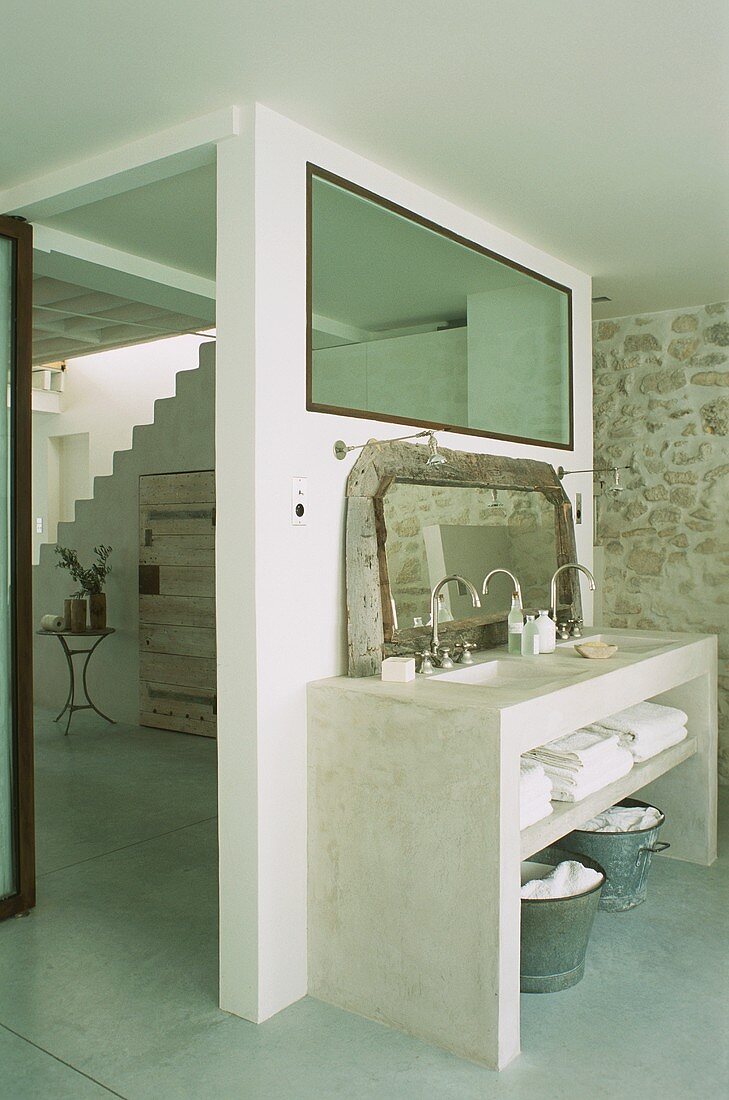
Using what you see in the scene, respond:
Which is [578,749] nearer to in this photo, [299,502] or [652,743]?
[652,743]

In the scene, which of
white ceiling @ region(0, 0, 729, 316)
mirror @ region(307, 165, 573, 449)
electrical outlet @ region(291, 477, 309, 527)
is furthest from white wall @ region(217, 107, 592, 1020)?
white ceiling @ region(0, 0, 729, 316)

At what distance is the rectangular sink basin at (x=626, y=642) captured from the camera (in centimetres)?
390

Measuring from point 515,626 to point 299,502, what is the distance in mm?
1223

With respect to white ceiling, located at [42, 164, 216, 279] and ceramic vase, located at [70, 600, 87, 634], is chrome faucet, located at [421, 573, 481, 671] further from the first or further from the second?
ceramic vase, located at [70, 600, 87, 634]

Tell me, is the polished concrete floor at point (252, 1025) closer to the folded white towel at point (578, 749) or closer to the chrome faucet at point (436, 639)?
the folded white towel at point (578, 749)

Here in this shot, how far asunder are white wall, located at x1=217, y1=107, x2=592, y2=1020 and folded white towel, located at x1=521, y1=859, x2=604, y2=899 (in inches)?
28.3

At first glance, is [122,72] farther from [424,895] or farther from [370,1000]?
[370,1000]

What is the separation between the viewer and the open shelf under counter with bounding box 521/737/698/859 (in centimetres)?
271

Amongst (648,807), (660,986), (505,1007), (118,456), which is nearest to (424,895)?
(505,1007)

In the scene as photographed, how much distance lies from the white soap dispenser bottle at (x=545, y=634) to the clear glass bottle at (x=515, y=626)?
0.26 feet

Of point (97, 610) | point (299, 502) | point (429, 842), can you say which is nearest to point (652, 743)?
point (429, 842)

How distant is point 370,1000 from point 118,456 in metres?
5.10

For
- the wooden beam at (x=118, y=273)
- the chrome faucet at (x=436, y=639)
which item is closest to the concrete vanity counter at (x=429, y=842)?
the chrome faucet at (x=436, y=639)

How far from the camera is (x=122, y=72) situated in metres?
2.47
